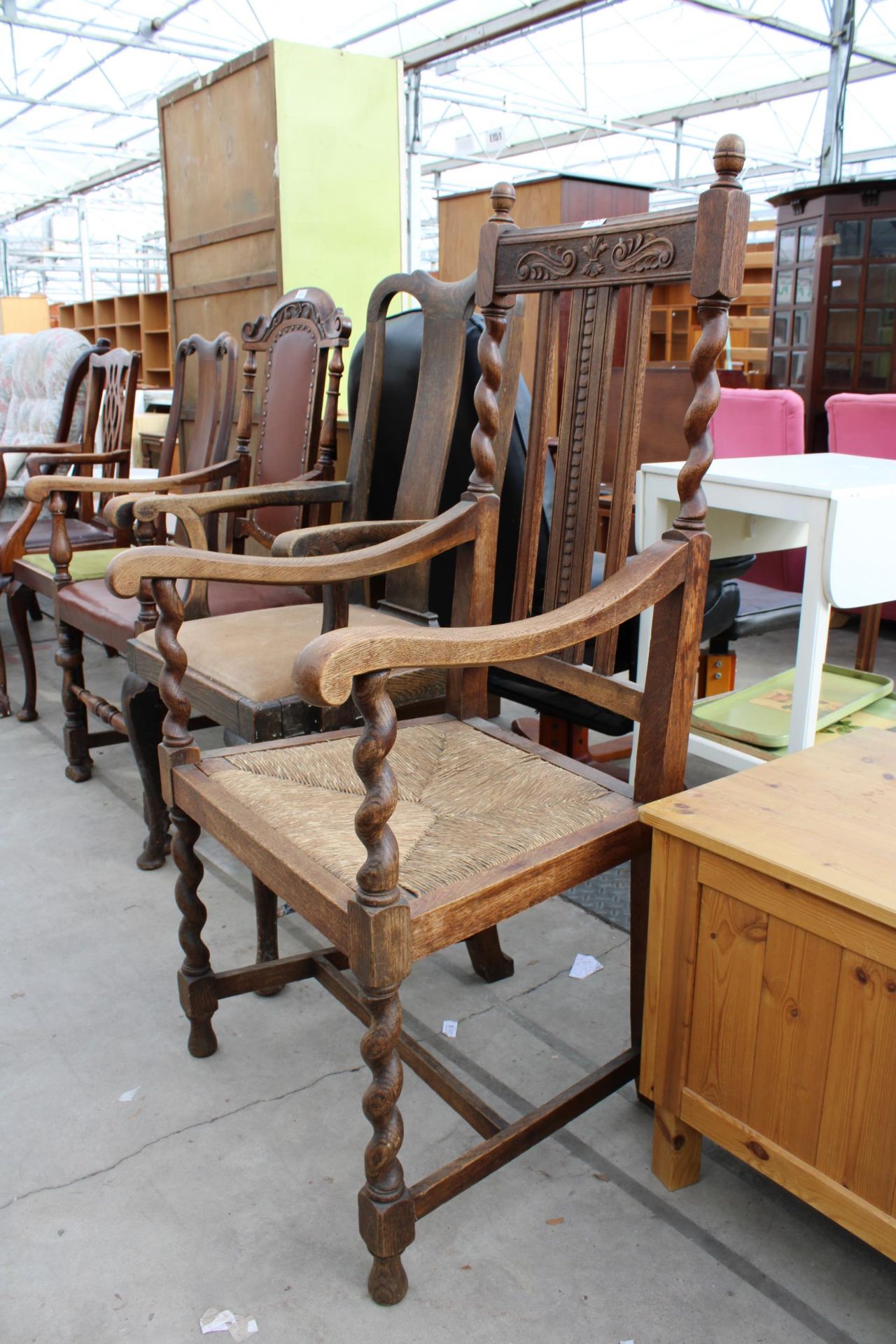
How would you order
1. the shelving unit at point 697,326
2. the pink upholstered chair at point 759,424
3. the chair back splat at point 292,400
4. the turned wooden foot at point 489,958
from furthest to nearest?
the shelving unit at point 697,326
the pink upholstered chair at point 759,424
the chair back splat at point 292,400
the turned wooden foot at point 489,958

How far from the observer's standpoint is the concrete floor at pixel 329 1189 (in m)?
1.07

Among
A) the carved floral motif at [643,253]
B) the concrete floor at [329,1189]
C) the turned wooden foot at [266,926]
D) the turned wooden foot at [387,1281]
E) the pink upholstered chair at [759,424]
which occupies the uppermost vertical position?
the carved floral motif at [643,253]

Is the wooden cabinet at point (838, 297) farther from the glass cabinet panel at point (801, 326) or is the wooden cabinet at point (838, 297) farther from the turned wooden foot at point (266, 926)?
the turned wooden foot at point (266, 926)

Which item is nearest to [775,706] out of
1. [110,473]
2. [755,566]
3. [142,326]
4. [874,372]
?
[755,566]

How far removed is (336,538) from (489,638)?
2.07ft

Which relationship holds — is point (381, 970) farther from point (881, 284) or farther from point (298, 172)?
point (881, 284)

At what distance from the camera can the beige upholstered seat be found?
1.60 m

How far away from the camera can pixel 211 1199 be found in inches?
48.3

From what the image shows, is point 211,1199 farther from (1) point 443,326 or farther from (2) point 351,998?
(1) point 443,326

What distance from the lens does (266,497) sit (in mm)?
1902

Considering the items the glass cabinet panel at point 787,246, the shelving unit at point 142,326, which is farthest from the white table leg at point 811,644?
the shelving unit at point 142,326

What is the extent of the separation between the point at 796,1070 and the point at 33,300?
12609 mm

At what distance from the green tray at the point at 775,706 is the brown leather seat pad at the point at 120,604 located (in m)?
0.89

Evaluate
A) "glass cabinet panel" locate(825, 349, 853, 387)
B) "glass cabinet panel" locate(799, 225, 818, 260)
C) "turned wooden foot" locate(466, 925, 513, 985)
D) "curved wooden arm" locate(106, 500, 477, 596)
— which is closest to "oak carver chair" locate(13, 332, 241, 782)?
"curved wooden arm" locate(106, 500, 477, 596)
